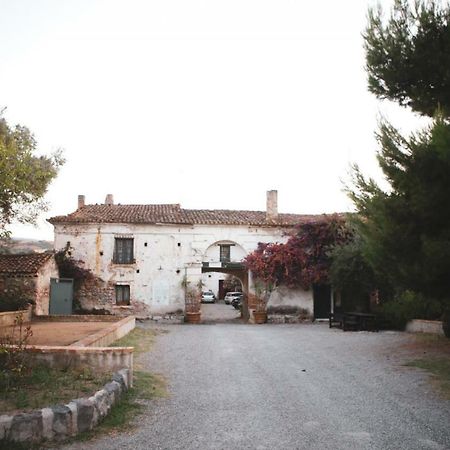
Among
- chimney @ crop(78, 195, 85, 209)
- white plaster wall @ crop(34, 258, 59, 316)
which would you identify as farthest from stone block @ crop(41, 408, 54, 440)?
chimney @ crop(78, 195, 85, 209)

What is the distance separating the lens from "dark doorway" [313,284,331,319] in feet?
83.9

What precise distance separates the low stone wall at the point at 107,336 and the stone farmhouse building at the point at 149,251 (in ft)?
22.4

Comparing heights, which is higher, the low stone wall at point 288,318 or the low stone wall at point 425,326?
the low stone wall at point 425,326

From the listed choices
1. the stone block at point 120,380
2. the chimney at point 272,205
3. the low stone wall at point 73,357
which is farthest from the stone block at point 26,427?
the chimney at point 272,205

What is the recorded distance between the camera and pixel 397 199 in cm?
1012

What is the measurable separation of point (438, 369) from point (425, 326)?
7.99 m

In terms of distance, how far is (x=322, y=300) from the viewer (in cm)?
2567

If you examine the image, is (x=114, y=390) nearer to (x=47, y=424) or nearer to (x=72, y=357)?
(x=72, y=357)

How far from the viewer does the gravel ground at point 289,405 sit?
5.34m

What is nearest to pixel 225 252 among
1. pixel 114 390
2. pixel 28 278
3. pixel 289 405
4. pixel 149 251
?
pixel 149 251

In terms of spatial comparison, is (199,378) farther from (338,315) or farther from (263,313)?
(263,313)

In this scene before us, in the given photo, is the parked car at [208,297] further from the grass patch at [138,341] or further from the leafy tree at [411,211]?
the leafy tree at [411,211]

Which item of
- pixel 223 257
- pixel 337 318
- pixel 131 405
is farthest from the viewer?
pixel 223 257

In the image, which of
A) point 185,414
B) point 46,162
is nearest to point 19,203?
point 46,162
